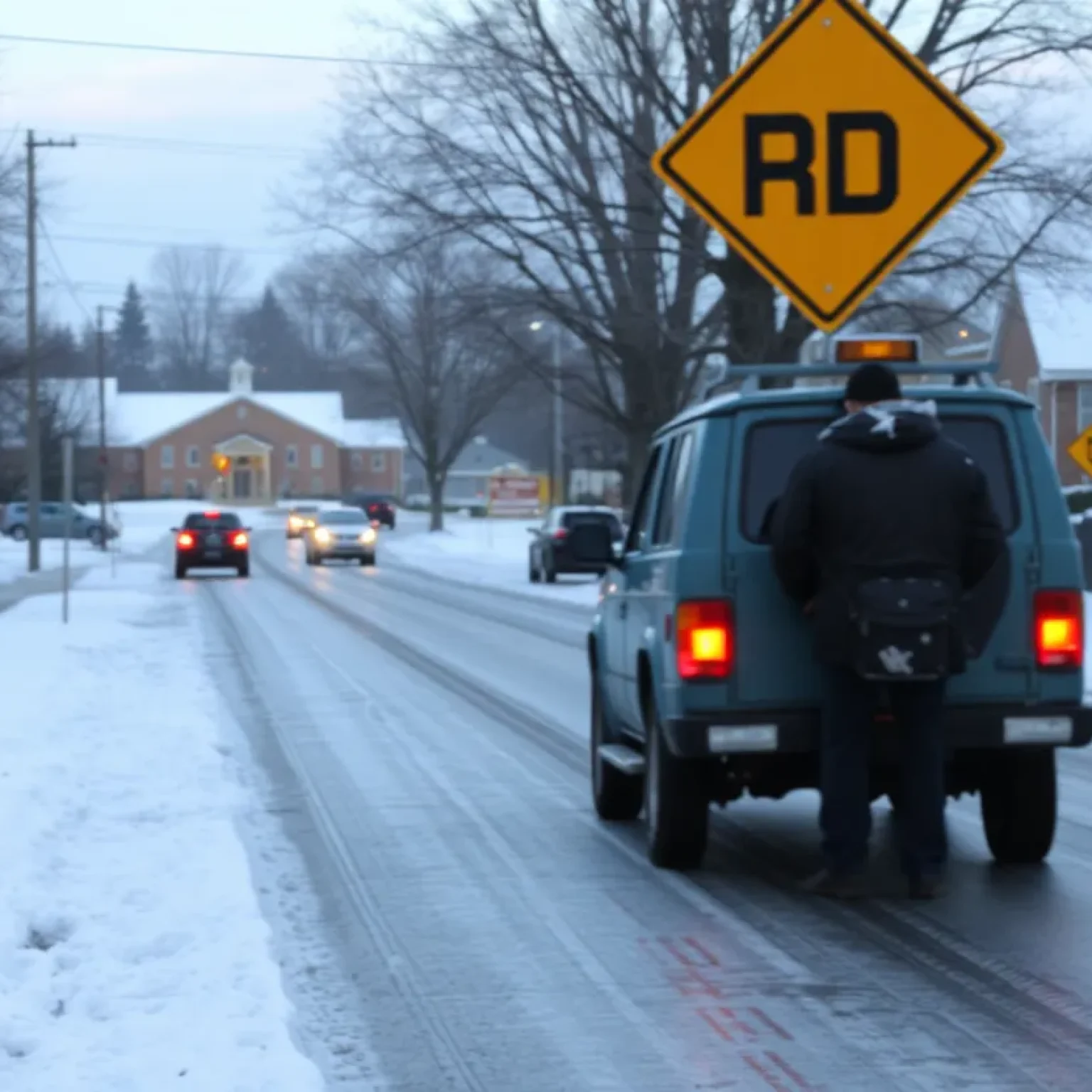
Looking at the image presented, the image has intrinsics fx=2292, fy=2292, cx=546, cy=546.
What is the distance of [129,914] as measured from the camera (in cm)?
820

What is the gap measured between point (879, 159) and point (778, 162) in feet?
1.83

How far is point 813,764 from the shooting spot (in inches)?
356

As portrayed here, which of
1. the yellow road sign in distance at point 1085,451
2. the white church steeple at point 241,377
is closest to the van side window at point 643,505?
the yellow road sign in distance at point 1085,451

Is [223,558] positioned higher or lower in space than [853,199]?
lower

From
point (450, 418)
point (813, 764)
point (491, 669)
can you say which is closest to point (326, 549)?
point (491, 669)


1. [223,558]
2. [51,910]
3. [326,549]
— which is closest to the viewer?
[51,910]

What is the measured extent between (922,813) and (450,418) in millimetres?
98970

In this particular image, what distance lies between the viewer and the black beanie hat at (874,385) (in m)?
8.40

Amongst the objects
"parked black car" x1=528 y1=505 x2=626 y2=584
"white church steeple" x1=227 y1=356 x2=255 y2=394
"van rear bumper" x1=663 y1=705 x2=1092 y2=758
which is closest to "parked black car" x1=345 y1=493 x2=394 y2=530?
"white church steeple" x1=227 y1=356 x2=255 y2=394

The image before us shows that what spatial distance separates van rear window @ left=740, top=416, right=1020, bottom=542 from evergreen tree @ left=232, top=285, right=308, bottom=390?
155 m

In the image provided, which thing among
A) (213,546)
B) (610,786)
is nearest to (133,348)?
(213,546)

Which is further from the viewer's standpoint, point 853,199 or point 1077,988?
point 853,199

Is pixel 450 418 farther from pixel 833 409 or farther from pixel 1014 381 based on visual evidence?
pixel 833 409

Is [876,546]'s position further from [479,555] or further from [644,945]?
[479,555]
